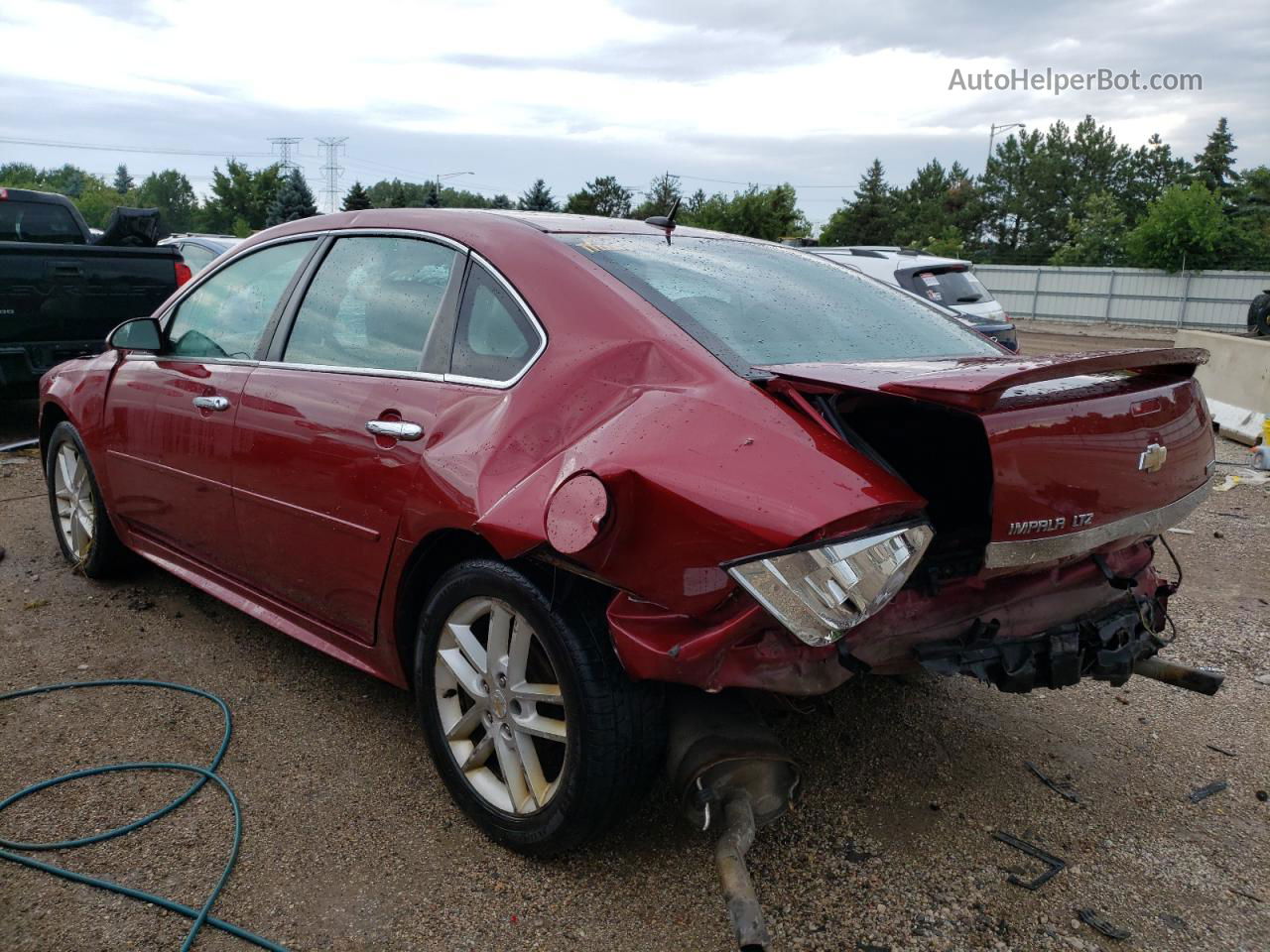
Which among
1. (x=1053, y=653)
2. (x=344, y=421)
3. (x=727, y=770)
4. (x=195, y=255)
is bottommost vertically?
(x=727, y=770)

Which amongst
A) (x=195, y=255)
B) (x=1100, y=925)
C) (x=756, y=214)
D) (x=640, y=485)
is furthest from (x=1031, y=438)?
(x=756, y=214)

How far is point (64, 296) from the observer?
791 cm

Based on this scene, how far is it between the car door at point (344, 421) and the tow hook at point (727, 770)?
98cm

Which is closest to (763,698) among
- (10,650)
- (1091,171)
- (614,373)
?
(614,373)

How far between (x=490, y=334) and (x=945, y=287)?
7.84 metres

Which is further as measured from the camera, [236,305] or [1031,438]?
[236,305]

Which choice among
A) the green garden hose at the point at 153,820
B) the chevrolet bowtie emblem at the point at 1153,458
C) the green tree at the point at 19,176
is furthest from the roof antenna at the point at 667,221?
the green tree at the point at 19,176

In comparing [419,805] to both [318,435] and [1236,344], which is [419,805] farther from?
[1236,344]

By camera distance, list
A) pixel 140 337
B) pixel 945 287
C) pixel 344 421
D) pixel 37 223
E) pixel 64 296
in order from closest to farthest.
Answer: pixel 344 421 < pixel 140 337 < pixel 64 296 < pixel 945 287 < pixel 37 223

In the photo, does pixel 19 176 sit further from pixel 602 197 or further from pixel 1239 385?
pixel 1239 385

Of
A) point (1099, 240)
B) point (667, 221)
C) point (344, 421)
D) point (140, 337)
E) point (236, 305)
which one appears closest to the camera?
point (344, 421)

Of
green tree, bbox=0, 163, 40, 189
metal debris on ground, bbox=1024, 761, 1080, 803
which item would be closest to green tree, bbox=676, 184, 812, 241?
metal debris on ground, bbox=1024, 761, 1080, 803

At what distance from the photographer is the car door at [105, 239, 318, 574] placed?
3502 millimetres

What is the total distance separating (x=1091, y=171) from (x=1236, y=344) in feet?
239
